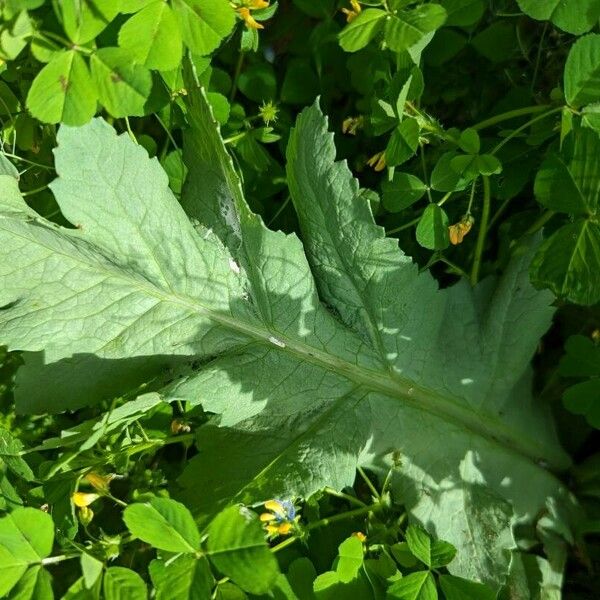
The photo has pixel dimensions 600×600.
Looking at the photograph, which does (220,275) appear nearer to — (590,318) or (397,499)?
(397,499)

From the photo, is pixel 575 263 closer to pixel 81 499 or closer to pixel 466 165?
pixel 466 165

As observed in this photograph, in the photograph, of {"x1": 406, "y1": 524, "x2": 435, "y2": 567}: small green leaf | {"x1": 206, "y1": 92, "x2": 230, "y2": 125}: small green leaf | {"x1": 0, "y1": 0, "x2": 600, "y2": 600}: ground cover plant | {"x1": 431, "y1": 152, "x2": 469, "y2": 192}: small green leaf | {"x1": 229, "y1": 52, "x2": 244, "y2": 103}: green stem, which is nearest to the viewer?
{"x1": 0, "y1": 0, "x2": 600, "y2": 600}: ground cover plant

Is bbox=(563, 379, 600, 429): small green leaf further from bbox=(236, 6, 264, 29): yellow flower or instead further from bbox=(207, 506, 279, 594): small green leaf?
bbox=(236, 6, 264, 29): yellow flower

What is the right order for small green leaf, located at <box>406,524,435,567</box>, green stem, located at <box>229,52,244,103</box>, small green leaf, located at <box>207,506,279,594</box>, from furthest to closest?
green stem, located at <box>229,52,244,103</box>
small green leaf, located at <box>406,524,435,567</box>
small green leaf, located at <box>207,506,279,594</box>

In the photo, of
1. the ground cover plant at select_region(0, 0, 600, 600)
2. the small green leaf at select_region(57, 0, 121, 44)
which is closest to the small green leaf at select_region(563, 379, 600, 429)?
the ground cover plant at select_region(0, 0, 600, 600)

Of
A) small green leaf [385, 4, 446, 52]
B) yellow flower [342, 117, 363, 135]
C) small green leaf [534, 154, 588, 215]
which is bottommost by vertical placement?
small green leaf [534, 154, 588, 215]

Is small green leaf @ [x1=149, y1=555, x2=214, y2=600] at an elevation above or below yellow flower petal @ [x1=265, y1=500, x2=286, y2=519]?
above

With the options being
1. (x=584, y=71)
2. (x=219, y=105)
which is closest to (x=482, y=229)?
(x=584, y=71)
